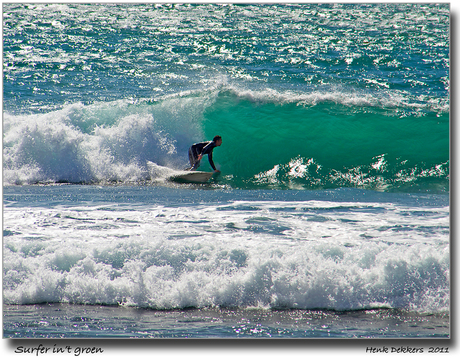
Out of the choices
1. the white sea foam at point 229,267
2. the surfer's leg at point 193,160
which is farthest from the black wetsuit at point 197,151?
the white sea foam at point 229,267

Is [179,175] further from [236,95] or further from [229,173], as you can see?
[236,95]

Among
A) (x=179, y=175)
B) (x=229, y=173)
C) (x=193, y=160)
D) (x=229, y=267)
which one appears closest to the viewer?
(x=229, y=267)

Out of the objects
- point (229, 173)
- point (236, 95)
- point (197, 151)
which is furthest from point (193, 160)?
point (236, 95)

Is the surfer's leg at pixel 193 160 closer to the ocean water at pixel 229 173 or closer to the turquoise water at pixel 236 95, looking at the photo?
A: the ocean water at pixel 229 173

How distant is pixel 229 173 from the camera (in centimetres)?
828

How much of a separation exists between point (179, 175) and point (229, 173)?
123cm

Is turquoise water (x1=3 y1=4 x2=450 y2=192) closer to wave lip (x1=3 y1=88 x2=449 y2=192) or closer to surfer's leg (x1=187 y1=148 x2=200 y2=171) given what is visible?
wave lip (x1=3 y1=88 x2=449 y2=192)

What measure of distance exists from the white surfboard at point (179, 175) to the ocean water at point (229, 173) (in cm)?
12

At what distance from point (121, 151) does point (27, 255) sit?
4.54 meters

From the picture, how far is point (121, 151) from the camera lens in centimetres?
834

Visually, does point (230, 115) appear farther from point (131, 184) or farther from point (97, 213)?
point (97, 213)

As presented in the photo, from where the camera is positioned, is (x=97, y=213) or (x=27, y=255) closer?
(x=27, y=255)

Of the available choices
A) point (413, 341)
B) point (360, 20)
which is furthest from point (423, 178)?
point (413, 341)

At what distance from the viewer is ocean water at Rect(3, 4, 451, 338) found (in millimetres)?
3609
